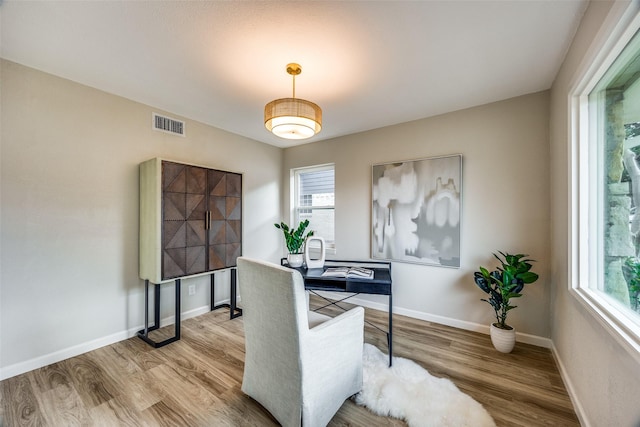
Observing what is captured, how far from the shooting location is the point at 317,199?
422 cm

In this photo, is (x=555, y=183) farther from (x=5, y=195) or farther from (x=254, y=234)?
(x=5, y=195)

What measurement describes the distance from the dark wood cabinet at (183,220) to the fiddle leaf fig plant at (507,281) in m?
2.77

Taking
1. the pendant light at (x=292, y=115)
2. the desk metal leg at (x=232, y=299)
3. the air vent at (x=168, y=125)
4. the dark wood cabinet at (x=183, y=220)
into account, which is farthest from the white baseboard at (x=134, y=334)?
the pendant light at (x=292, y=115)

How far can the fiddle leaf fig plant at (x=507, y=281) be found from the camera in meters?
2.27

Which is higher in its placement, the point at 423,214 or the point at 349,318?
the point at 423,214

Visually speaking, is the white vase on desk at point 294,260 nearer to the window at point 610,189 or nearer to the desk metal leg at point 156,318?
the desk metal leg at point 156,318

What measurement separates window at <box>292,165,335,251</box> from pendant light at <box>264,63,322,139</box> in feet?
→ 6.72

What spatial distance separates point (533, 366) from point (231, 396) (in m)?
2.44

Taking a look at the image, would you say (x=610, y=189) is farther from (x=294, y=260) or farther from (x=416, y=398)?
(x=294, y=260)

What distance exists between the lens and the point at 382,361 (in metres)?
2.16

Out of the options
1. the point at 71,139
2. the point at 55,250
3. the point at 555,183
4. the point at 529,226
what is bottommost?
the point at 55,250

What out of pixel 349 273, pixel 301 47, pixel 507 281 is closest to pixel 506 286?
pixel 507 281

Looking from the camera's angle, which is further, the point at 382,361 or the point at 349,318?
the point at 382,361

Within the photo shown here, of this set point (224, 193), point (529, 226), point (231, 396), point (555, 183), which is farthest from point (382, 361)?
point (224, 193)
